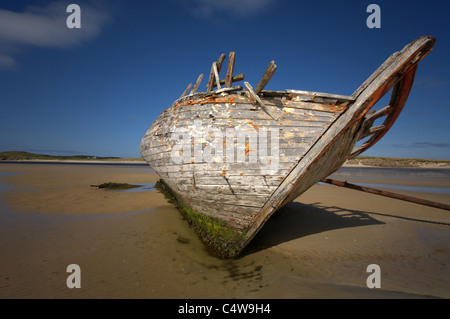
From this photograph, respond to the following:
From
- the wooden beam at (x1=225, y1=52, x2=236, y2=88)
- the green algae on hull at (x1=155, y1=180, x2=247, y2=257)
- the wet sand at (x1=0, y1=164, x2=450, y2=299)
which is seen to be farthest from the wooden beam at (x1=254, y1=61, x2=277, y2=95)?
the wet sand at (x1=0, y1=164, x2=450, y2=299)

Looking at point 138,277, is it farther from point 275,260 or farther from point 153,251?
point 275,260

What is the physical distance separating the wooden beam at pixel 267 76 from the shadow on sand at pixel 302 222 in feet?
8.58

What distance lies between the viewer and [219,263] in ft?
10.2

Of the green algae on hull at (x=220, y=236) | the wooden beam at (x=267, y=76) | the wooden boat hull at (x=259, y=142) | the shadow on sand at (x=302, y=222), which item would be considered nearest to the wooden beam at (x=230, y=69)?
the wooden boat hull at (x=259, y=142)

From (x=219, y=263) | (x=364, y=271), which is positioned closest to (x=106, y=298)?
(x=219, y=263)

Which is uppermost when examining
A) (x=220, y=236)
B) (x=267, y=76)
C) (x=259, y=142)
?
(x=267, y=76)

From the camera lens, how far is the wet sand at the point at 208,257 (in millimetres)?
2475

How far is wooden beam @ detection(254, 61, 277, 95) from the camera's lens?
9.59ft

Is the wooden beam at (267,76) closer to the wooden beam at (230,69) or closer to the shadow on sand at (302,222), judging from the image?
the wooden beam at (230,69)

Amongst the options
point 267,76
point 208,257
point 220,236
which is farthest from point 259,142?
point 208,257

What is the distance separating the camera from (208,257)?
10.8 feet

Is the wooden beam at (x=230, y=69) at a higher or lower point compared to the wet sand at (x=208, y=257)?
higher

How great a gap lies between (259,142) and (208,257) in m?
1.96

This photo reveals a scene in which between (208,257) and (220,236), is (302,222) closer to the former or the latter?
(220,236)
